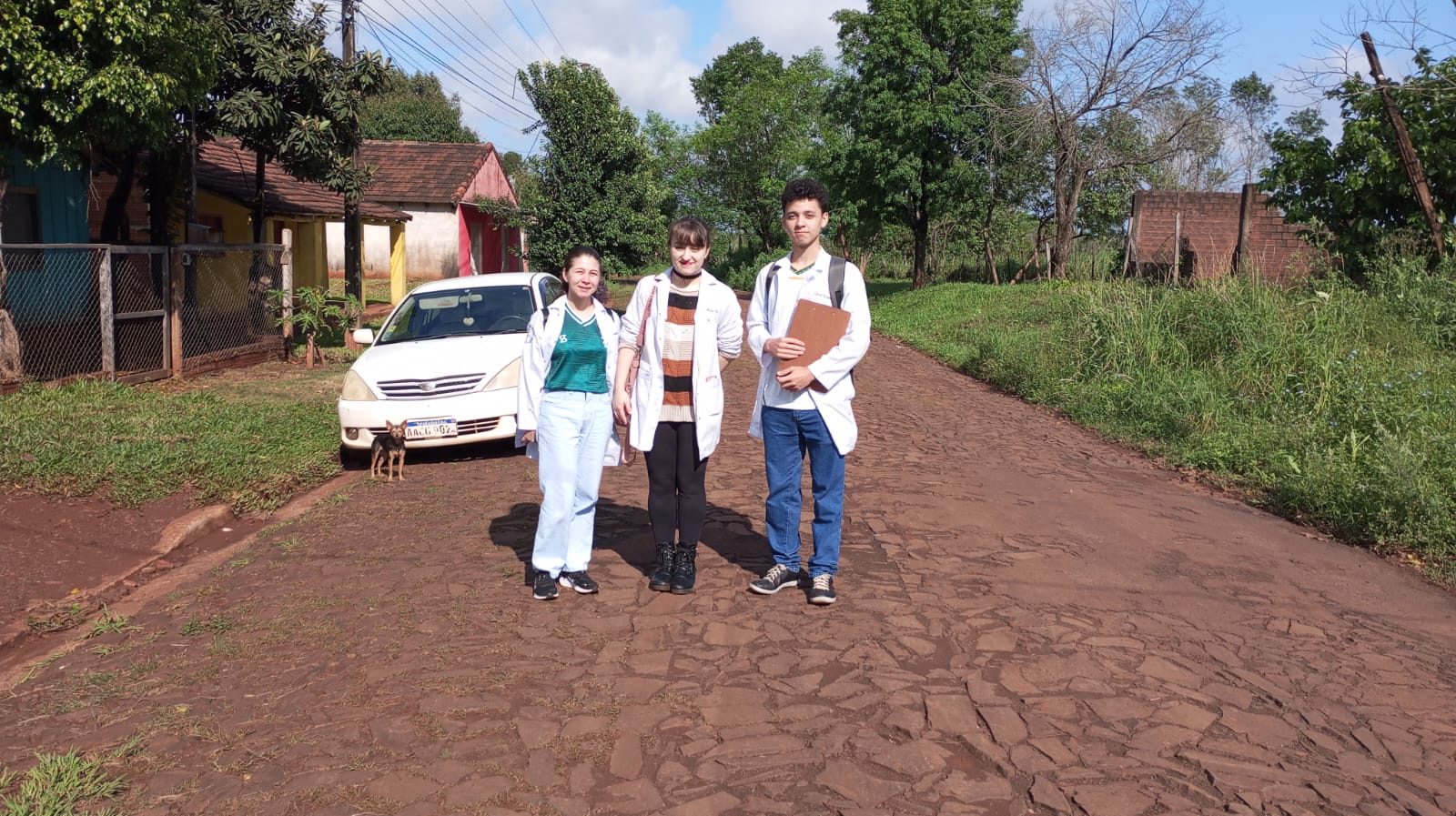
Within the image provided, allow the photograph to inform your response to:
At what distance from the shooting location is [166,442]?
841 cm

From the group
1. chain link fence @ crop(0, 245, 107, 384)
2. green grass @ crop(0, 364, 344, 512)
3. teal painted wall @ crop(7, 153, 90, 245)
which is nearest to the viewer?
green grass @ crop(0, 364, 344, 512)

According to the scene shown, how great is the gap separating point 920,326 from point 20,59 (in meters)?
17.1

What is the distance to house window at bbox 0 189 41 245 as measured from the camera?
14.9 m

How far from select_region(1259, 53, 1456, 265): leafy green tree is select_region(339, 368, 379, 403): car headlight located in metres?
10.8

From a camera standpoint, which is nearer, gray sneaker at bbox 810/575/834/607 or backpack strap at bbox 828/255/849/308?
backpack strap at bbox 828/255/849/308

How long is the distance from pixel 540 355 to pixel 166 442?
4707 mm

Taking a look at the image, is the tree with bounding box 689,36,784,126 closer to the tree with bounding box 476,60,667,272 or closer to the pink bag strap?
the tree with bounding box 476,60,667,272

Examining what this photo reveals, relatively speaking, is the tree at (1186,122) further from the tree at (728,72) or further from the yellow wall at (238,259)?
the tree at (728,72)

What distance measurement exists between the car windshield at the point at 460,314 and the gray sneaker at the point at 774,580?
4792mm

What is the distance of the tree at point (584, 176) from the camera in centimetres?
2720

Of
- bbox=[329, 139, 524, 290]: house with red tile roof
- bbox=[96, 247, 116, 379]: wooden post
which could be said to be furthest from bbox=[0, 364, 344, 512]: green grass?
bbox=[329, 139, 524, 290]: house with red tile roof

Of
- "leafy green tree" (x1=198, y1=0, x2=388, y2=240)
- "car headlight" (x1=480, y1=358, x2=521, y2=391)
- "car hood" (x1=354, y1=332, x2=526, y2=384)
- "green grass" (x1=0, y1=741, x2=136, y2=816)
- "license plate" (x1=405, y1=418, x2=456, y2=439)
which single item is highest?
"leafy green tree" (x1=198, y1=0, x2=388, y2=240)

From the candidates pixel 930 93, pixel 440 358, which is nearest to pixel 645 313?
pixel 440 358

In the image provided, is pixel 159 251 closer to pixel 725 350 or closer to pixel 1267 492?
pixel 725 350
